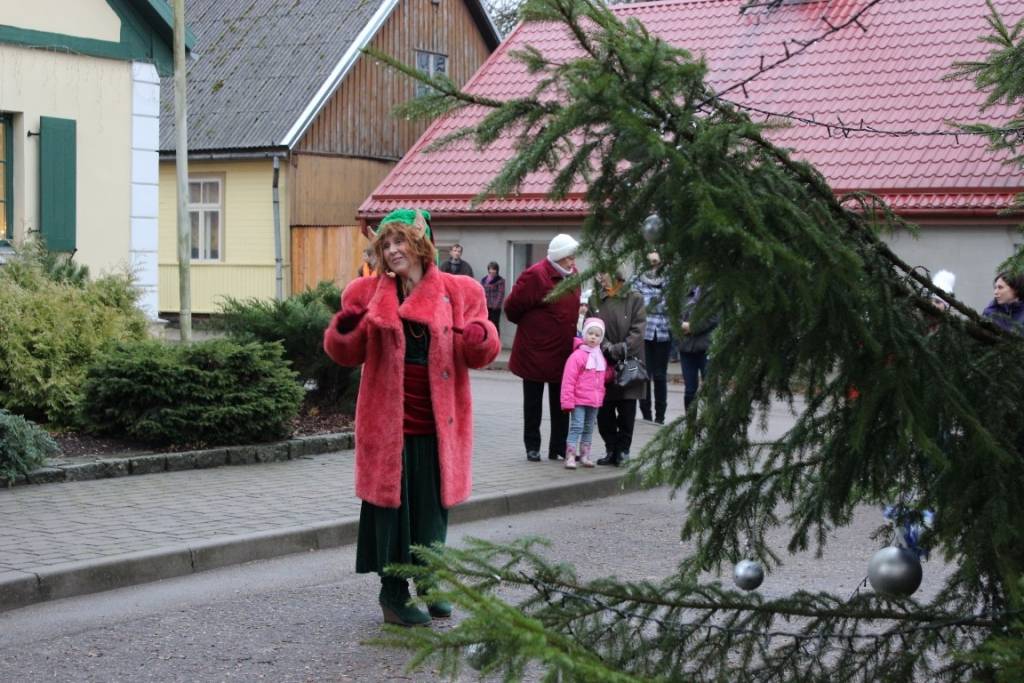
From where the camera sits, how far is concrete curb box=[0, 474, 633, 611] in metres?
7.04

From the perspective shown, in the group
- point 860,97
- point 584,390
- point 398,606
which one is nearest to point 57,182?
point 584,390

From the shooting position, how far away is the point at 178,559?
7.79 meters

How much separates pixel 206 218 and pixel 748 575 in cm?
3018

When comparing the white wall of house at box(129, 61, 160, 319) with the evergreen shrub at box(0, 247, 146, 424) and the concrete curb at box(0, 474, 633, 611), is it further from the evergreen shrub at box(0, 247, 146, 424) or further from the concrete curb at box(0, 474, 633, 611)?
the concrete curb at box(0, 474, 633, 611)

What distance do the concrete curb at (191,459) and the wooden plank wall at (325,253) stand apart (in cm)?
1802

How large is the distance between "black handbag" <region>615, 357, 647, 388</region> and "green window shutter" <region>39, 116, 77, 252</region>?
6989mm

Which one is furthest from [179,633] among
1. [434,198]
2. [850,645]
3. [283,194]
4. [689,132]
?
[283,194]

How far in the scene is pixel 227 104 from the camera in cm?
3180

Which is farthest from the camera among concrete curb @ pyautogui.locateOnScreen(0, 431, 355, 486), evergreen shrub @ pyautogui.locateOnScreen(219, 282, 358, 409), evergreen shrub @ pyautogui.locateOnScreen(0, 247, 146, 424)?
evergreen shrub @ pyautogui.locateOnScreen(219, 282, 358, 409)

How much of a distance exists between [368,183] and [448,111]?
3001 centimetres

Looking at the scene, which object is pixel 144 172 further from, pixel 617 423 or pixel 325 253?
pixel 325 253

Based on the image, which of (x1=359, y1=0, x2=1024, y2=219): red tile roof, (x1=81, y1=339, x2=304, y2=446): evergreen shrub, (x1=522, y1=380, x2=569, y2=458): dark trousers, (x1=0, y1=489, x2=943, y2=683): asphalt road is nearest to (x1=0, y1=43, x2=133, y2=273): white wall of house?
(x1=81, y1=339, x2=304, y2=446): evergreen shrub

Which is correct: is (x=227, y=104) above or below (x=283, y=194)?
above

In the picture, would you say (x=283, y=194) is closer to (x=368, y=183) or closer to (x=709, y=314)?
(x=368, y=183)
